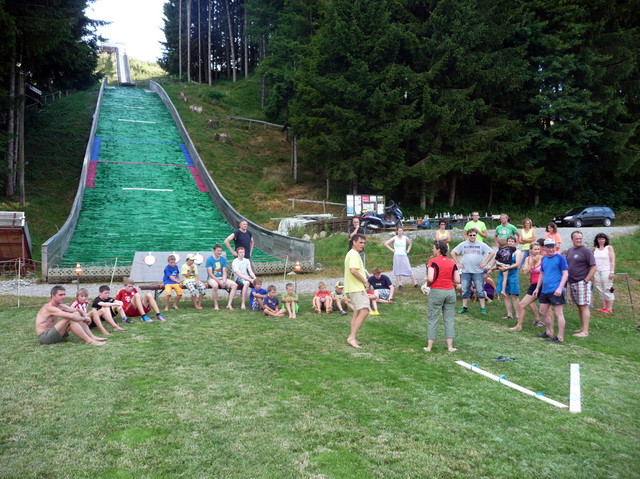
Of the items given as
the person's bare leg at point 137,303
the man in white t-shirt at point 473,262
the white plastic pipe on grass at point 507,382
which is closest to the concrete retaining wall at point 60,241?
the person's bare leg at point 137,303

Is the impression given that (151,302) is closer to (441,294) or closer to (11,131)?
(441,294)

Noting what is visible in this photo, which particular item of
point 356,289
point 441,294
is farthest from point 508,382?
point 356,289

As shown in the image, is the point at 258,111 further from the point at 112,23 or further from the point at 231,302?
the point at 231,302

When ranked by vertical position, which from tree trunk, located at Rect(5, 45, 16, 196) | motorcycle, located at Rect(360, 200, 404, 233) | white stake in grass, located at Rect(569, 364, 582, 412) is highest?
tree trunk, located at Rect(5, 45, 16, 196)

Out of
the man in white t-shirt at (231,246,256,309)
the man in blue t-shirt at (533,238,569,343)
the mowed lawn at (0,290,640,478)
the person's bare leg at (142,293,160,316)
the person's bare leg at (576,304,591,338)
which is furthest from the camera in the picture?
the man in white t-shirt at (231,246,256,309)

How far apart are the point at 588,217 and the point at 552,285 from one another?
23719mm

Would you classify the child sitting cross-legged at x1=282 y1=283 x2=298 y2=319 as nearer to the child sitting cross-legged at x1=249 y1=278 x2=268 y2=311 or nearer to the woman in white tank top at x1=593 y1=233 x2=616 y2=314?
the child sitting cross-legged at x1=249 y1=278 x2=268 y2=311

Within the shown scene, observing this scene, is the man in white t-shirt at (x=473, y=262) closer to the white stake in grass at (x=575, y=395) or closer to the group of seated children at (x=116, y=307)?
the white stake in grass at (x=575, y=395)

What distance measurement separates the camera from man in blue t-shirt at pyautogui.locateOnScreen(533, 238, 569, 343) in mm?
7746

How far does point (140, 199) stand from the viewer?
24.4 metres

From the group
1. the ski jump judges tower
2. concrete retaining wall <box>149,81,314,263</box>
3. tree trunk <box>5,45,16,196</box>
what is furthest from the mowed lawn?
tree trunk <box>5,45,16,196</box>

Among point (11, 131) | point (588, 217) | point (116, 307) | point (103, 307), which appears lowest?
point (116, 307)

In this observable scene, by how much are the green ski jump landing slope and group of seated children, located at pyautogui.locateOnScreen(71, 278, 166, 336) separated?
24.9 ft

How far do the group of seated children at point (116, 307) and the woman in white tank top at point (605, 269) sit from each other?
9.47 meters
